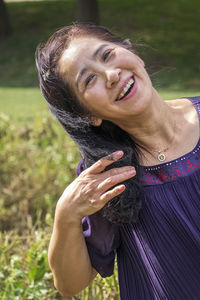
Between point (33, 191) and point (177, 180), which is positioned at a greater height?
point (177, 180)

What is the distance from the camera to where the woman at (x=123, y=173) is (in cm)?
183

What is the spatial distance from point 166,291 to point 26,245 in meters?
1.39

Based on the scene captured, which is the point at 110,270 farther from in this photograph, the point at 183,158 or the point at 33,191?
the point at 33,191

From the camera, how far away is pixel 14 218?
3807 millimetres

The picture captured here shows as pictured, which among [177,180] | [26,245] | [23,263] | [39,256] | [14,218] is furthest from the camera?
[14,218]

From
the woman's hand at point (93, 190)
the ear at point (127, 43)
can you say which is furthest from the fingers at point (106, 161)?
the ear at point (127, 43)

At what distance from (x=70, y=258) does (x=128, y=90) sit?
0.69 meters

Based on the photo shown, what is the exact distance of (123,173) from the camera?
1.77 meters

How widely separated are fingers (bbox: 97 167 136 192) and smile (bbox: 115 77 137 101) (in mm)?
254

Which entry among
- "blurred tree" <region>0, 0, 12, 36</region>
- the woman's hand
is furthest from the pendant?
"blurred tree" <region>0, 0, 12, 36</region>

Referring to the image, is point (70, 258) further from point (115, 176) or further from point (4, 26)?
point (4, 26)

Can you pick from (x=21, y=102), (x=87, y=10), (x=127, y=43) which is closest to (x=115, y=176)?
(x=127, y=43)

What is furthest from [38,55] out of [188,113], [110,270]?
[110,270]

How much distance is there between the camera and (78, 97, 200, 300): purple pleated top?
73.4 inches
